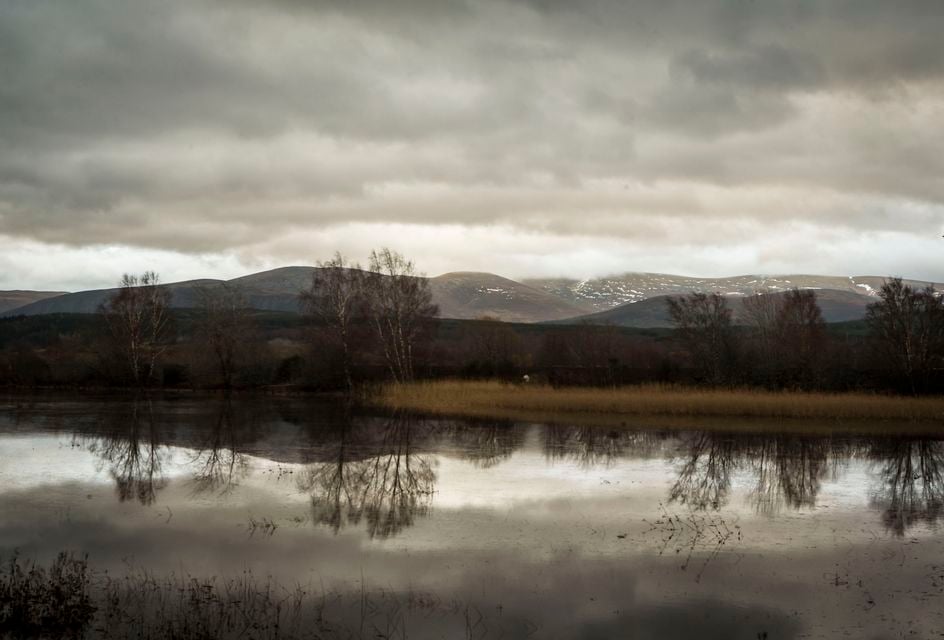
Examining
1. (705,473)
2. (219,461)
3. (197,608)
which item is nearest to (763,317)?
(705,473)

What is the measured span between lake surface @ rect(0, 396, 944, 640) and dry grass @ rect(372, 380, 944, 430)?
867 centimetres

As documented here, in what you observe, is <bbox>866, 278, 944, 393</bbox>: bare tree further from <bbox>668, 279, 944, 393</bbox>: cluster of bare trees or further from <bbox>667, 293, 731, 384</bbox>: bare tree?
<bbox>667, 293, 731, 384</bbox>: bare tree

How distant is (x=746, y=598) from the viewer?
9688 mm

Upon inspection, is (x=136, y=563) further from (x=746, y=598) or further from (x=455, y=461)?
(x=455, y=461)

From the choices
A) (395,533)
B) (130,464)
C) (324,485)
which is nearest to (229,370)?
(130,464)

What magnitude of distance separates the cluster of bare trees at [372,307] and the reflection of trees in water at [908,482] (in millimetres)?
31620

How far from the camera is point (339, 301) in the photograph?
53.9 meters

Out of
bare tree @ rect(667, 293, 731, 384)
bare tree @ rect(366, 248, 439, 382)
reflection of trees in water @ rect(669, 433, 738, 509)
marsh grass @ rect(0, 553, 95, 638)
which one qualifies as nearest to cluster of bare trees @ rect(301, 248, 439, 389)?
bare tree @ rect(366, 248, 439, 382)

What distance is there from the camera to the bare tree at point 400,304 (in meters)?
52.2

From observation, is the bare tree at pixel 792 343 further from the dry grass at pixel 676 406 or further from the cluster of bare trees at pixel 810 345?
the dry grass at pixel 676 406

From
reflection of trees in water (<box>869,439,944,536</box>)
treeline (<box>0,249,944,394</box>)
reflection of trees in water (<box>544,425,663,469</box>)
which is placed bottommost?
reflection of trees in water (<box>544,425,663,469</box>)

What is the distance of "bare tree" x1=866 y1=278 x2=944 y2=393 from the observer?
4047 centimetres

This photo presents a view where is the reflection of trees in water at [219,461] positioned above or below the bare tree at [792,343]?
below

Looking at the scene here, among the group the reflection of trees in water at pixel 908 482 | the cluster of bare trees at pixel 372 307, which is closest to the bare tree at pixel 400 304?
the cluster of bare trees at pixel 372 307
